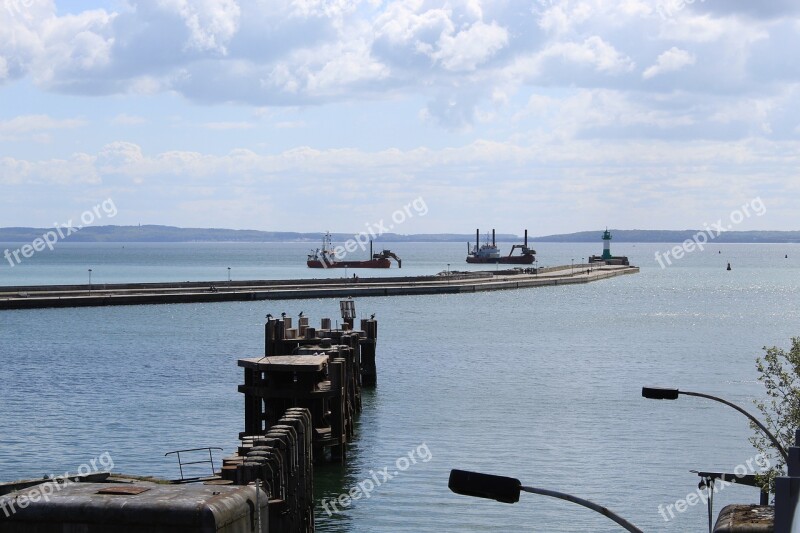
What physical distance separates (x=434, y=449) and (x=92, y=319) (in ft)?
208

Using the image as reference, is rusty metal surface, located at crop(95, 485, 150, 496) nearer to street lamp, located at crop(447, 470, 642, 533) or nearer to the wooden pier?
the wooden pier

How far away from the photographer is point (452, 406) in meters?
46.9

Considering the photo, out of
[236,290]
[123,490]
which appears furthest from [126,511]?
[236,290]

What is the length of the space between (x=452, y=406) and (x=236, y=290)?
235 ft

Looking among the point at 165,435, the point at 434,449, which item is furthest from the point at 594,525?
the point at 165,435

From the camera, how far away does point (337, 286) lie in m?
128

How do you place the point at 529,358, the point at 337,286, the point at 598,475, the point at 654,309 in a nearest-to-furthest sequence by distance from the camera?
the point at 598,475
the point at 529,358
the point at 654,309
the point at 337,286

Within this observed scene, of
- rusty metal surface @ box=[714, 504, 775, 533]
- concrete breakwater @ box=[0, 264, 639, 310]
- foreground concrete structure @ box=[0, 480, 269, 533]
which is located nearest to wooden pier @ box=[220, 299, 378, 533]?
foreground concrete structure @ box=[0, 480, 269, 533]

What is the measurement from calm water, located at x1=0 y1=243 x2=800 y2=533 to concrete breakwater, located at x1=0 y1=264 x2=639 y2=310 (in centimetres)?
490

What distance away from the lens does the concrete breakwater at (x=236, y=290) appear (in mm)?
105562

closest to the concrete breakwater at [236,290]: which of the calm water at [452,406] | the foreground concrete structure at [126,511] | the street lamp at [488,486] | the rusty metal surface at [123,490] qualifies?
the calm water at [452,406]

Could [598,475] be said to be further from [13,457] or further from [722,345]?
[722,345]

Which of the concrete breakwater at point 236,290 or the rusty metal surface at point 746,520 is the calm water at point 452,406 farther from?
the rusty metal surface at point 746,520

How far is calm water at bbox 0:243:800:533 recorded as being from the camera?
105ft
